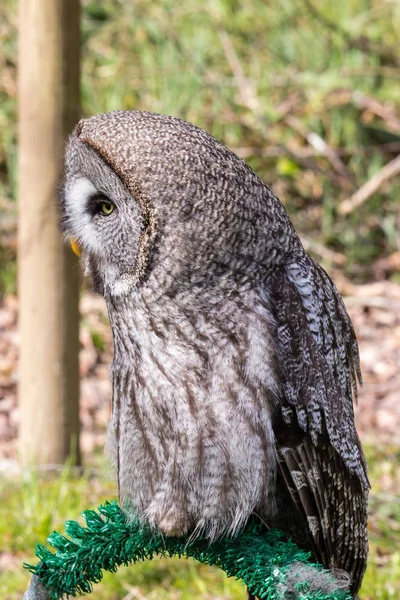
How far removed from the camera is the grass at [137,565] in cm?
255

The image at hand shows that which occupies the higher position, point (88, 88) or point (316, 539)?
point (88, 88)

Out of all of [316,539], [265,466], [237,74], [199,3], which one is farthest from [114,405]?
[199,3]

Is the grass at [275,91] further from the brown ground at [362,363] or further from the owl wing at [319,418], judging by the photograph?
the owl wing at [319,418]

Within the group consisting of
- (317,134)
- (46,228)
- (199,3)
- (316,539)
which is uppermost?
(199,3)

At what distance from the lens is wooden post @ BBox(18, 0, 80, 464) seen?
2922 millimetres

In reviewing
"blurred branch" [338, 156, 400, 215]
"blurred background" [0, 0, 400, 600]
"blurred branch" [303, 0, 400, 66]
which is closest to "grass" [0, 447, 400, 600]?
"blurred background" [0, 0, 400, 600]

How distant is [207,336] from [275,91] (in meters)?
3.94

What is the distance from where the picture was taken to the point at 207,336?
63.0 inches

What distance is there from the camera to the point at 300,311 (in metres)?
1.71

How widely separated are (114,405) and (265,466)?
13.6 inches

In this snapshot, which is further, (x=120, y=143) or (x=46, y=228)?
(x=46, y=228)

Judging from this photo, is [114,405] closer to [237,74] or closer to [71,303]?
[71,303]

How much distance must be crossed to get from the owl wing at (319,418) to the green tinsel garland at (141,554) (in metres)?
0.11

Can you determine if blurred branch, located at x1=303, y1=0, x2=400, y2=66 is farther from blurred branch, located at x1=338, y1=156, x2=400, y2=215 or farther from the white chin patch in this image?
the white chin patch
